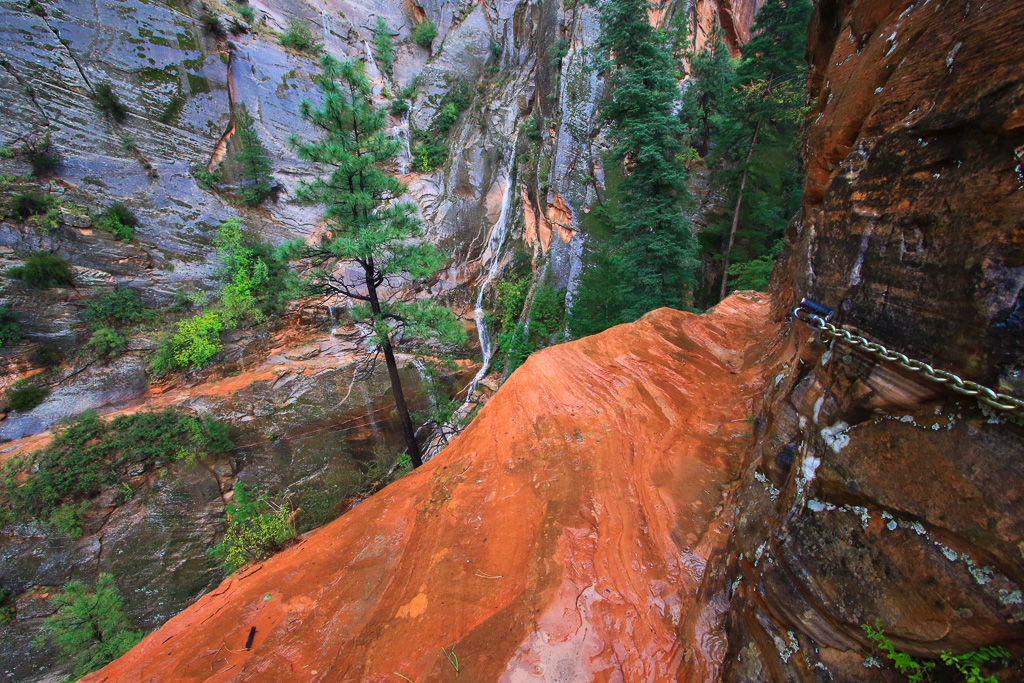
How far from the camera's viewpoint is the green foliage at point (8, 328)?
11492 mm

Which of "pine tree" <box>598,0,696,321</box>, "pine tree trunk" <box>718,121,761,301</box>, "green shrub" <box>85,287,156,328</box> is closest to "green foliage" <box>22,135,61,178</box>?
"green shrub" <box>85,287,156,328</box>

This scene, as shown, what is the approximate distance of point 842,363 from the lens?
2.00 meters

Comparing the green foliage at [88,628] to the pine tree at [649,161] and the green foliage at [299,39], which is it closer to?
the pine tree at [649,161]

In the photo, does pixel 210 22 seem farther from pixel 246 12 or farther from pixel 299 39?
pixel 299 39

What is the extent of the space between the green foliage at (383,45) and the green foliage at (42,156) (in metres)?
15.2

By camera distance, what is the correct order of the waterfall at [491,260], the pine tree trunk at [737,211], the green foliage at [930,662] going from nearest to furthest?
1. the green foliage at [930,662]
2. the pine tree trunk at [737,211]
3. the waterfall at [491,260]

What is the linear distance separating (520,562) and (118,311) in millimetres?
17874

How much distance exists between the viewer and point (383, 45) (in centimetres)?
2077

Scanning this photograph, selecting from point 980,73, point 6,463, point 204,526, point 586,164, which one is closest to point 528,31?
point 586,164

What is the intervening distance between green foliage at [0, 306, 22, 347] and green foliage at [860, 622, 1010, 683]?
20.3m

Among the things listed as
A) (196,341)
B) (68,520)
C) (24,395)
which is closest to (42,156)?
(196,341)

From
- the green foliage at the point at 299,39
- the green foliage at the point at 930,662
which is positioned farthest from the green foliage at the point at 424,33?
the green foliage at the point at 930,662

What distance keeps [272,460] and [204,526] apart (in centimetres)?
223

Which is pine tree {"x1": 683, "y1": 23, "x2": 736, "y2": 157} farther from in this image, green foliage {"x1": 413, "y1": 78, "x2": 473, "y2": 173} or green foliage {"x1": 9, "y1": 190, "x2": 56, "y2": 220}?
green foliage {"x1": 9, "y1": 190, "x2": 56, "y2": 220}
